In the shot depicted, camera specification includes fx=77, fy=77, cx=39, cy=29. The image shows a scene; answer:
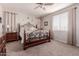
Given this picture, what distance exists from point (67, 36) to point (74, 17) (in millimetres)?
466

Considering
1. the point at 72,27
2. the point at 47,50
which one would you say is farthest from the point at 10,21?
the point at 72,27

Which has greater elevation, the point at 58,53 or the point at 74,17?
the point at 74,17

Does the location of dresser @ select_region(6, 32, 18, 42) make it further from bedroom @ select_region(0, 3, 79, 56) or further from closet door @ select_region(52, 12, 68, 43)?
closet door @ select_region(52, 12, 68, 43)

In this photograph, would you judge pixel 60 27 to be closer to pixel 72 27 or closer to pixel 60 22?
pixel 60 22

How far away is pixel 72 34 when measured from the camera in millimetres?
1777

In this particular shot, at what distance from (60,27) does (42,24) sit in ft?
1.41

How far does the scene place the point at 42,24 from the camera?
6.12 ft

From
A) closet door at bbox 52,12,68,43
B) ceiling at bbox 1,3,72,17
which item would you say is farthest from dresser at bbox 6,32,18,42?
closet door at bbox 52,12,68,43

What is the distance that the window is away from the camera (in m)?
1.75

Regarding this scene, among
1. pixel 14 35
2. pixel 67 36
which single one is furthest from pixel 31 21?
pixel 67 36

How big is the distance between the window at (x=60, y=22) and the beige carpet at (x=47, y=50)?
1.17 feet

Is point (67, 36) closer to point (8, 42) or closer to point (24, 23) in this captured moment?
point (24, 23)

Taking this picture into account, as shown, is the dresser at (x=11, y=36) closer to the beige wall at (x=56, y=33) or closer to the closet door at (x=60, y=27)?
the beige wall at (x=56, y=33)

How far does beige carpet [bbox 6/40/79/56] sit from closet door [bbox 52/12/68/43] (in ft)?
0.47
